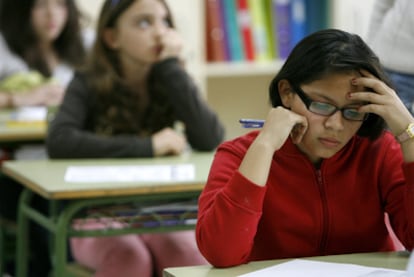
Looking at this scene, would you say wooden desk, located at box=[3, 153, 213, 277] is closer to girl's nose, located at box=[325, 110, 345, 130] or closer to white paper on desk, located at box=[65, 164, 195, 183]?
white paper on desk, located at box=[65, 164, 195, 183]

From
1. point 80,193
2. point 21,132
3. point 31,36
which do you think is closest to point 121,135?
point 21,132

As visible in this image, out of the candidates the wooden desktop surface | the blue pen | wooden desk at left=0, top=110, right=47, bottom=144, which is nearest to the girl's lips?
the blue pen

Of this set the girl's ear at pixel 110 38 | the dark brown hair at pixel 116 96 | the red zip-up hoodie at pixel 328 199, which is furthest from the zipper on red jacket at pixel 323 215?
the girl's ear at pixel 110 38

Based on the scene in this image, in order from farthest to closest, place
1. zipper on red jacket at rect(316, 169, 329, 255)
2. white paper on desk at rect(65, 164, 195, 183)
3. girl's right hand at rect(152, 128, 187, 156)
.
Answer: girl's right hand at rect(152, 128, 187, 156) < white paper on desk at rect(65, 164, 195, 183) < zipper on red jacket at rect(316, 169, 329, 255)

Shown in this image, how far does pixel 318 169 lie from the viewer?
1.67m

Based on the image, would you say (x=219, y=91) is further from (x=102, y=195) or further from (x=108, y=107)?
(x=102, y=195)

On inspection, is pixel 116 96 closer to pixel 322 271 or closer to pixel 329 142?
pixel 329 142

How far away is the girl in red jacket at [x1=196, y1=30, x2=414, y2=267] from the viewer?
150 centimetres

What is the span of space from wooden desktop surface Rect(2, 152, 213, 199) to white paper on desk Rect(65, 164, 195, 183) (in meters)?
0.03

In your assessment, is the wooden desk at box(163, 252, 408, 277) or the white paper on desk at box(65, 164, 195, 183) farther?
the white paper on desk at box(65, 164, 195, 183)

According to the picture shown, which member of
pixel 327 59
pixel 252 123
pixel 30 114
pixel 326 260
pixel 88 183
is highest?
pixel 327 59

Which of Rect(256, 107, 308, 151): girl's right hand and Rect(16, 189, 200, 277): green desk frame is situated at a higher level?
Rect(256, 107, 308, 151): girl's right hand

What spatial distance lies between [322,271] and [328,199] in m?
0.26

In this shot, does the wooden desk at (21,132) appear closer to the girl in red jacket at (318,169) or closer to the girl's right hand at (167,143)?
the girl's right hand at (167,143)
